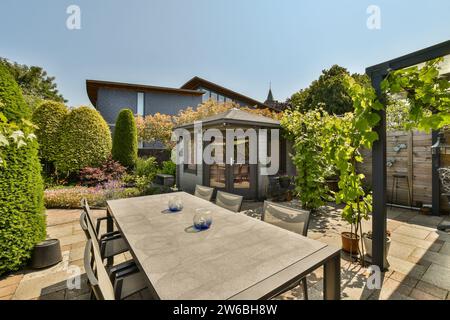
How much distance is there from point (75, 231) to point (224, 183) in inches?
162

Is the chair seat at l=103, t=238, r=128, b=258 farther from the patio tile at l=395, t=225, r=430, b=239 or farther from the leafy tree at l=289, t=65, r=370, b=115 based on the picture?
the leafy tree at l=289, t=65, r=370, b=115

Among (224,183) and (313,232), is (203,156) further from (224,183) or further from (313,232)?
(313,232)

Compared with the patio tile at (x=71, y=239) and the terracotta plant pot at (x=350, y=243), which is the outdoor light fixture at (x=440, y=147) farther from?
the patio tile at (x=71, y=239)

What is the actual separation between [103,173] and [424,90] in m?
9.63

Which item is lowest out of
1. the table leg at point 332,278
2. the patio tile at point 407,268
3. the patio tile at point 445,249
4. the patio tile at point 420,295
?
the patio tile at point 420,295

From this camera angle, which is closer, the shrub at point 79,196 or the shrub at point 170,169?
the shrub at point 79,196

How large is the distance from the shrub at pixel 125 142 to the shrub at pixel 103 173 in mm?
498

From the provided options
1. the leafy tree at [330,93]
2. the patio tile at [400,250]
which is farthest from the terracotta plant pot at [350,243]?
the leafy tree at [330,93]

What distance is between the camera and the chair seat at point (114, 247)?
2.39 meters

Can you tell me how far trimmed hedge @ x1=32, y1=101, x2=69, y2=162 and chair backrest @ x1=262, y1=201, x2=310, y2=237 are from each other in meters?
9.27

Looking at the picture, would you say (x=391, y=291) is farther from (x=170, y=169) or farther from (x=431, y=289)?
(x=170, y=169)

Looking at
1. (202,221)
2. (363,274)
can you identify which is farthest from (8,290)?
(363,274)

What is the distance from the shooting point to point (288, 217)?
2.34m

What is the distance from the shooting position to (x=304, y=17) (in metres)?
4.97
